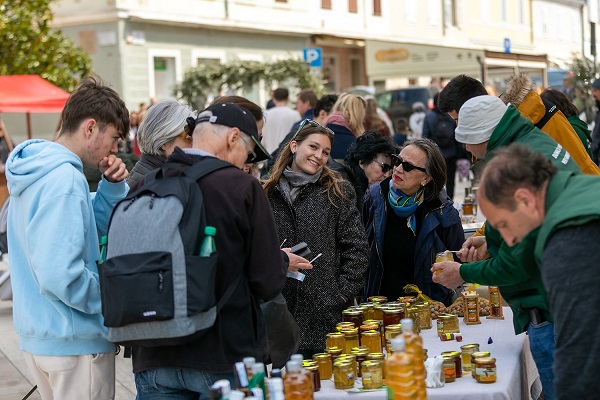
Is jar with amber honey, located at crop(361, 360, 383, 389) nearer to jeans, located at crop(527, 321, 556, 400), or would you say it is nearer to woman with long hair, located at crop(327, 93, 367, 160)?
jeans, located at crop(527, 321, 556, 400)

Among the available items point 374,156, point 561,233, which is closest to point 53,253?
point 561,233

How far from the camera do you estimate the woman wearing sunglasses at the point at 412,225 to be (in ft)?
18.1

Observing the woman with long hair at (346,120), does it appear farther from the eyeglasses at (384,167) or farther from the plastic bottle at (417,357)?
the plastic bottle at (417,357)

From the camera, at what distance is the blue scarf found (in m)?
5.53

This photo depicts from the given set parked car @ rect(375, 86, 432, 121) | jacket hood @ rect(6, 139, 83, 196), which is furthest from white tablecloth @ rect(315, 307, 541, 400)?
parked car @ rect(375, 86, 432, 121)

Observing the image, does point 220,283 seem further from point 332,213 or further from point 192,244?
point 332,213

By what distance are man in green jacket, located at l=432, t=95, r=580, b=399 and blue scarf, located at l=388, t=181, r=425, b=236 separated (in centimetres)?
100

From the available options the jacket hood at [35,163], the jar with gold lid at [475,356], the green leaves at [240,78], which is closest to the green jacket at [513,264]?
the jar with gold lid at [475,356]

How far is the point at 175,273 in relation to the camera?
3.33 m

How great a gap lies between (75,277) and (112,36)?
66.7ft

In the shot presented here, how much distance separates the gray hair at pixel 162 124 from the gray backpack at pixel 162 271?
128 cm

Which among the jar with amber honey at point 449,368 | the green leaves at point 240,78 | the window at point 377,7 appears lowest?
the jar with amber honey at point 449,368

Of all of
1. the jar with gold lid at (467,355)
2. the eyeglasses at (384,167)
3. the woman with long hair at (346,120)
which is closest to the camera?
the jar with gold lid at (467,355)

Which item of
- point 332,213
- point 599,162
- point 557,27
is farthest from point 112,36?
point 557,27
